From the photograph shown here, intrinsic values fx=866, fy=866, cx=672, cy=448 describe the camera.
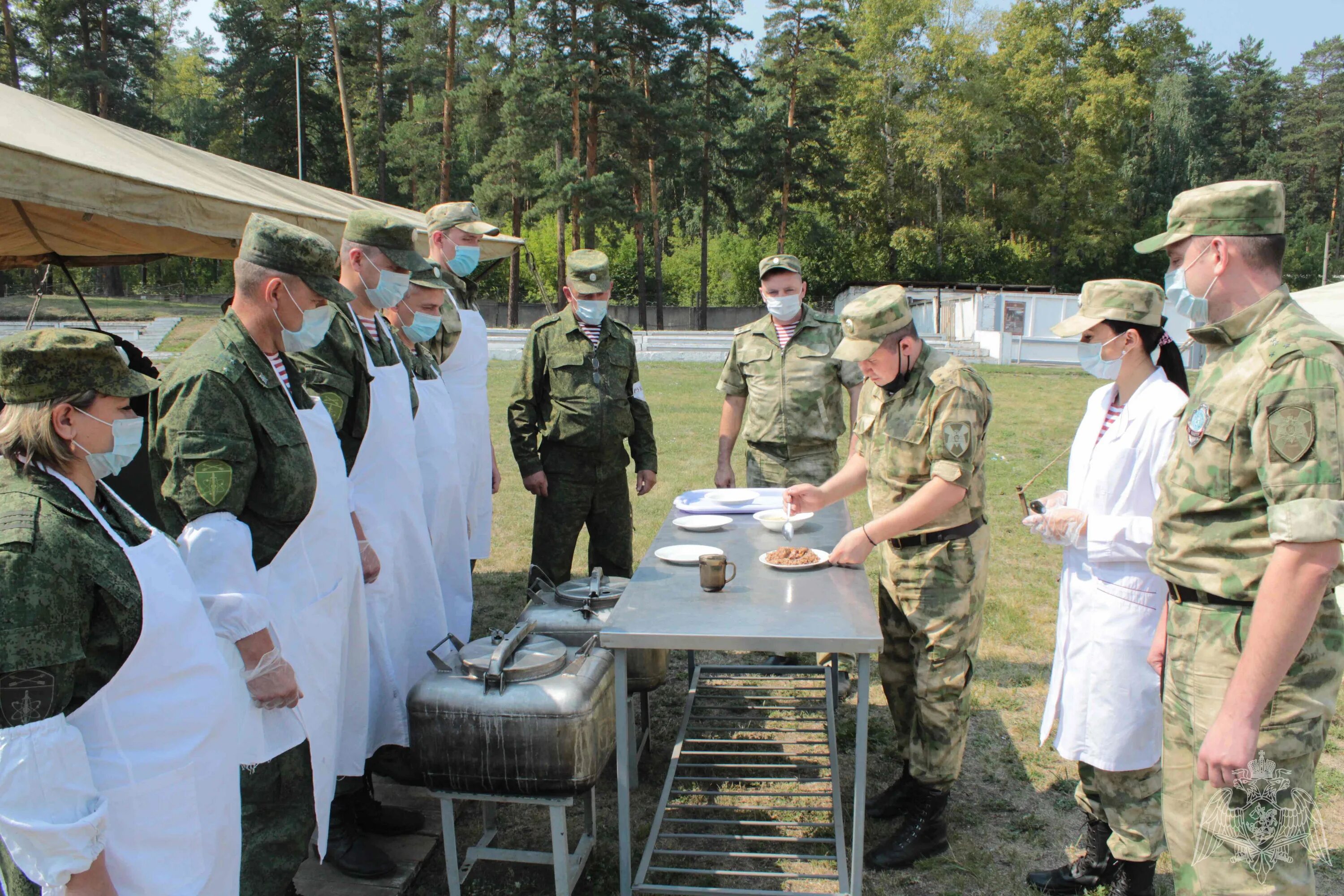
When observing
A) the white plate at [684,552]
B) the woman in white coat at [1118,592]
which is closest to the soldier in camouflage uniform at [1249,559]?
the woman in white coat at [1118,592]

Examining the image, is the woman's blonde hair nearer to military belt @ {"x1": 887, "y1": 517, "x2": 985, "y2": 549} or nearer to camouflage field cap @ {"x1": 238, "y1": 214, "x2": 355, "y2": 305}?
camouflage field cap @ {"x1": 238, "y1": 214, "x2": 355, "y2": 305}

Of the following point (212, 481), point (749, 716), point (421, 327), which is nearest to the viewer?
point (212, 481)

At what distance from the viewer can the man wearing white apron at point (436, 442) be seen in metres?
3.70

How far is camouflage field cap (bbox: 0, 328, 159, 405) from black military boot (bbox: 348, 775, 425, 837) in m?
1.94

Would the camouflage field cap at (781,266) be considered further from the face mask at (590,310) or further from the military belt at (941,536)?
the military belt at (941,536)

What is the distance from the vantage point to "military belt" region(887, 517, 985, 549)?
9.93ft

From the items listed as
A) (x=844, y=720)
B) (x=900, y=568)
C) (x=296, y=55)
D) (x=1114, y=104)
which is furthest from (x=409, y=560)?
(x=1114, y=104)

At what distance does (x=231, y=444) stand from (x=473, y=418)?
2167 mm

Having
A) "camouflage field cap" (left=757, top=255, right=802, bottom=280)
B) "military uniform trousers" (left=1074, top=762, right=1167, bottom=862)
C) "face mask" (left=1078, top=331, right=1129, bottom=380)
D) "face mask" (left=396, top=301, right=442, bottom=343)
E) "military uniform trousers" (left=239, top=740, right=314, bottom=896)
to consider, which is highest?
"camouflage field cap" (left=757, top=255, right=802, bottom=280)

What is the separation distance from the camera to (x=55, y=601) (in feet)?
5.17

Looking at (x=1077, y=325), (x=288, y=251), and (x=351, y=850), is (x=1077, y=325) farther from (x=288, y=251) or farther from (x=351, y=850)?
(x=351, y=850)

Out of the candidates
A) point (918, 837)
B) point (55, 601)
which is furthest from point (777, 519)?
point (55, 601)

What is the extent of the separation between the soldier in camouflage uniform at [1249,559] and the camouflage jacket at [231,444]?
89.4 inches

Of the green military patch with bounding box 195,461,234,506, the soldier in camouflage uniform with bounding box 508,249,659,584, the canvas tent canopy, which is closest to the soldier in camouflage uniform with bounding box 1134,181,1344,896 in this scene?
the green military patch with bounding box 195,461,234,506
